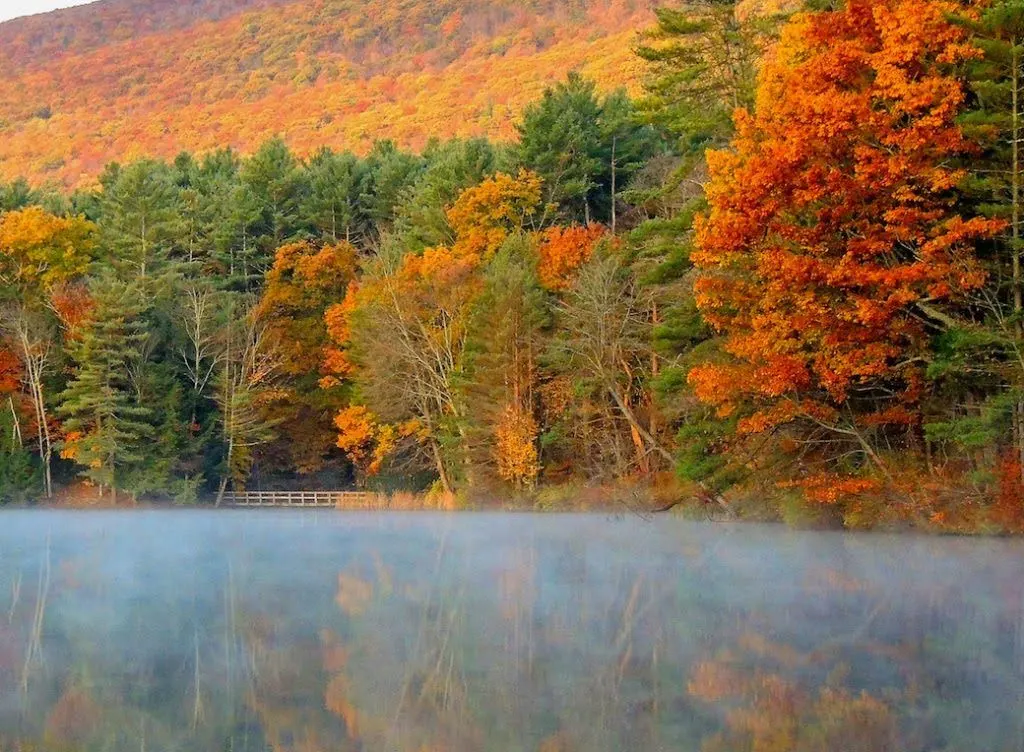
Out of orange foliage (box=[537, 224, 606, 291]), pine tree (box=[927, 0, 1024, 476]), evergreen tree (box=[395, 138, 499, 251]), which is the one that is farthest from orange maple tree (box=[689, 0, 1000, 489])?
evergreen tree (box=[395, 138, 499, 251])

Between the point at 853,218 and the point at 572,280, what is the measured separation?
19980mm

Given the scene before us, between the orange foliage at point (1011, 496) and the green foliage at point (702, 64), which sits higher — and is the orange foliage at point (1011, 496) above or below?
below

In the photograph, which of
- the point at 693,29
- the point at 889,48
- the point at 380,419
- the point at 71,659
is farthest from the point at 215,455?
the point at 71,659

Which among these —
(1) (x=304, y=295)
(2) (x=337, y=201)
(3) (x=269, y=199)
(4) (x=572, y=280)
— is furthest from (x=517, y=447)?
(3) (x=269, y=199)

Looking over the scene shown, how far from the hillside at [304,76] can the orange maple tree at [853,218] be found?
49339 millimetres

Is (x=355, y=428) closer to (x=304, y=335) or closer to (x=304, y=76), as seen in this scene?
(x=304, y=335)

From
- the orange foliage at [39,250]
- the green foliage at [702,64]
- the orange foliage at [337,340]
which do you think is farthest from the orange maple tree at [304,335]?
the green foliage at [702,64]

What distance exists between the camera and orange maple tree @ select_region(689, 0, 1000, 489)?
24.3 m

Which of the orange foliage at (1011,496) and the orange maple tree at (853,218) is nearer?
the orange foliage at (1011,496)

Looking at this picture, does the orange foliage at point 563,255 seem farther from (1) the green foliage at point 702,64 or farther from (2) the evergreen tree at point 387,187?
(2) the evergreen tree at point 387,187

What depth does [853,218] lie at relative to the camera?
1005 inches

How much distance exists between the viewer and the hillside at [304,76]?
3580 inches

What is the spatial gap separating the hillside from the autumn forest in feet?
1.88

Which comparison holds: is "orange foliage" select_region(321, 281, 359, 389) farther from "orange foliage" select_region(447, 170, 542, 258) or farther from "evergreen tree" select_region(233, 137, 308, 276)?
"evergreen tree" select_region(233, 137, 308, 276)
